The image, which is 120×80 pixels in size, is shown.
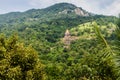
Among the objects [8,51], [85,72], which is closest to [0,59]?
[8,51]

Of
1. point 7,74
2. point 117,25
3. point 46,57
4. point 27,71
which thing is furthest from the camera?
point 46,57

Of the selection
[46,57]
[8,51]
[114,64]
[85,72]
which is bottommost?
[46,57]

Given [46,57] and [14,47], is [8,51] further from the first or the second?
[46,57]

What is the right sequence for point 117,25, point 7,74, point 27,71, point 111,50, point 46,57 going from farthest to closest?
point 46,57 → point 27,71 → point 7,74 → point 111,50 → point 117,25

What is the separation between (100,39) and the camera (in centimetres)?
642

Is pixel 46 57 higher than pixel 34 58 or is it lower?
lower

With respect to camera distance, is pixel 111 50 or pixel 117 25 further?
pixel 111 50

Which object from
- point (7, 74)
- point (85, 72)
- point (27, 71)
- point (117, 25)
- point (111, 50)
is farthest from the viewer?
point (85, 72)

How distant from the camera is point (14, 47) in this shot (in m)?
33.6

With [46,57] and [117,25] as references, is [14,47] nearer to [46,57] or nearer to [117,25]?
[117,25]

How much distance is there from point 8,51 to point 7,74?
361 cm

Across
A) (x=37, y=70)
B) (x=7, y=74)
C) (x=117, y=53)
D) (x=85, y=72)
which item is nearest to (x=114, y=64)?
(x=117, y=53)

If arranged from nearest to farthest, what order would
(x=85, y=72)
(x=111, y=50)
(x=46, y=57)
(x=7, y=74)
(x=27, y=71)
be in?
1. (x=111, y=50)
2. (x=7, y=74)
3. (x=27, y=71)
4. (x=85, y=72)
5. (x=46, y=57)

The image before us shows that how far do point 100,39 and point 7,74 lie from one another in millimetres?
24987
